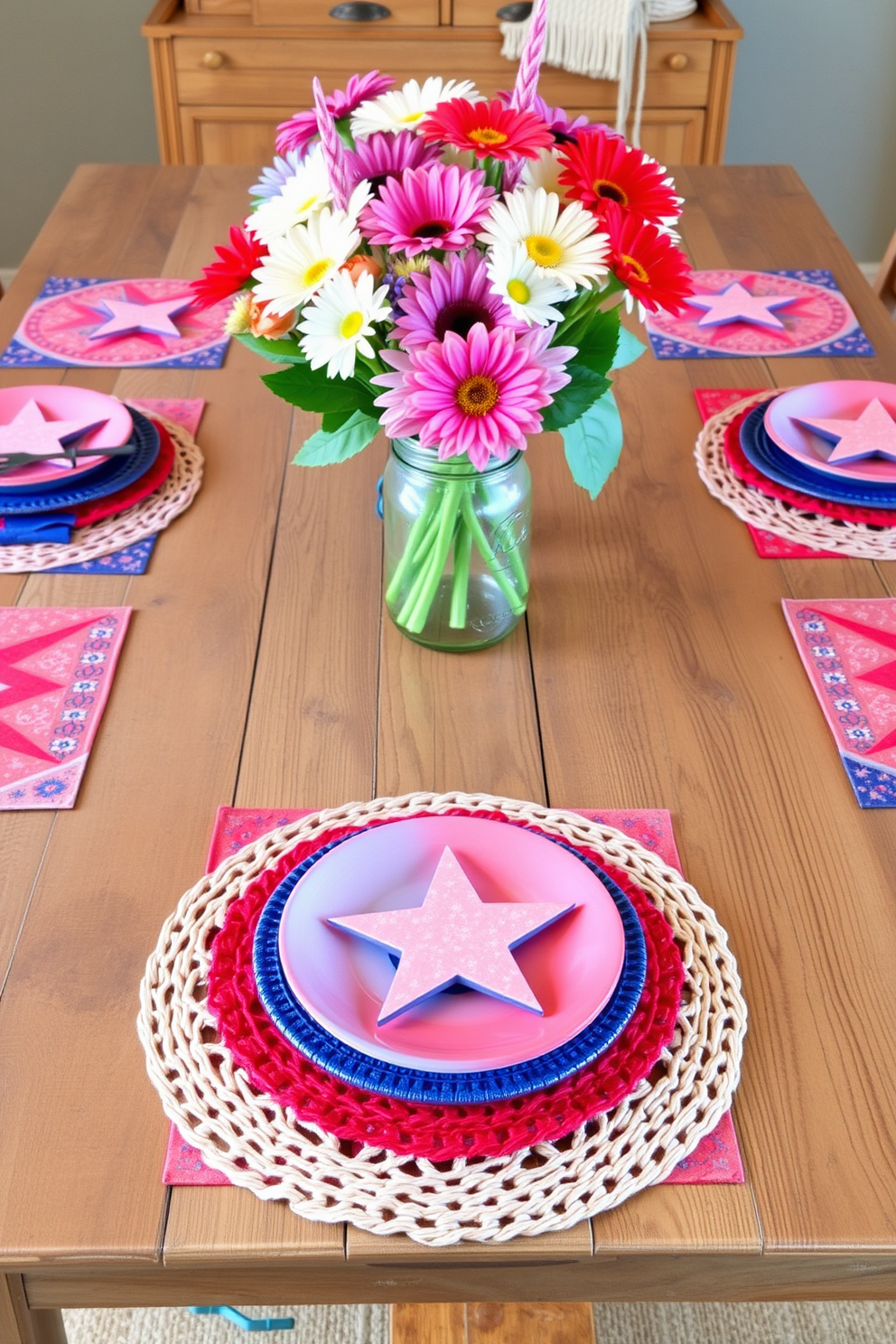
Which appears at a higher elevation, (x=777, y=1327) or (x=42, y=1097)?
(x=42, y=1097)

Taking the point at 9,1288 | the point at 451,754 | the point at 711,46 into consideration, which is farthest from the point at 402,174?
the point at 711,46

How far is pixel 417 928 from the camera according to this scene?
0.76 metres

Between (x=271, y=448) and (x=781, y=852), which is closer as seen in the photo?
(x=781, y=852)

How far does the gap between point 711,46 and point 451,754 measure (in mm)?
2384

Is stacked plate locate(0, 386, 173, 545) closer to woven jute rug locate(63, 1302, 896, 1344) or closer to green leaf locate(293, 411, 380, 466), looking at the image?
green leaf locate(293, 411, 380, 466)

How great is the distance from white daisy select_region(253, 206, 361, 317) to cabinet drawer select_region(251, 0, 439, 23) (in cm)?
214

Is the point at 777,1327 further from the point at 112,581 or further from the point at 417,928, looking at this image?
the point at 112,581

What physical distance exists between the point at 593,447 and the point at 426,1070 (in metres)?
0.56

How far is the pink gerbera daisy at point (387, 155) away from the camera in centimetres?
92

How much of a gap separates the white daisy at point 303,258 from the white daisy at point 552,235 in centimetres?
10

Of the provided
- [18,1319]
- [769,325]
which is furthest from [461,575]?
[769,325]

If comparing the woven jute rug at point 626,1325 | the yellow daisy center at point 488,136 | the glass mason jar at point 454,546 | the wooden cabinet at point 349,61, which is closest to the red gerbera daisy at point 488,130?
the yellow daisy center at point 488,136

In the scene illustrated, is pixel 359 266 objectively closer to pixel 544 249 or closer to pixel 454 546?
pixel 544 249

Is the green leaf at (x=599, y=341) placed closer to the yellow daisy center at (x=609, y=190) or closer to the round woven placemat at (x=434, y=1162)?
the yellow daisy center at (x=609, y=190)
